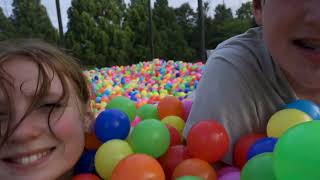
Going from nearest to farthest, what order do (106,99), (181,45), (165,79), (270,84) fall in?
1. (270,84)
2. (106,99)
3. (165,79)
4. (181,45)

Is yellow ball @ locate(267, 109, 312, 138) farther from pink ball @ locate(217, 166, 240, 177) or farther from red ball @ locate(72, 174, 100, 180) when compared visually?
red ball @ locate(72, 174, 100, 180)

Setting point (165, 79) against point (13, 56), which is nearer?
point (13, 56)

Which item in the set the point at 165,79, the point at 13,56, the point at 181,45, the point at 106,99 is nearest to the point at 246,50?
the point at 13,56

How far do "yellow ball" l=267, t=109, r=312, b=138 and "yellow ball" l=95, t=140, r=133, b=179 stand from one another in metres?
0.38

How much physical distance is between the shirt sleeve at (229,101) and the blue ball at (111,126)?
225 mm

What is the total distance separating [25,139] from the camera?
0.88 metres

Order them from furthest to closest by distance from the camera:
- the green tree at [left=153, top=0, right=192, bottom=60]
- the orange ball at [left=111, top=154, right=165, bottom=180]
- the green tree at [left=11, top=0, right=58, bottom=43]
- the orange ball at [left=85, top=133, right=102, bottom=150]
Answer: the green tree at [left=153, top=0, right=192, bottom=60] → the green tree at [left=11, top=0, right=58, bottom=43] → the orange ball at [left=85, top=133, right=102, bottom=150] → the orange ball at [left=111, top=154, right=165, bottom=180]

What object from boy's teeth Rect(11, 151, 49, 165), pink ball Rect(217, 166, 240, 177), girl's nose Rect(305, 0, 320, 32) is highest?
girl's nose Rect(305, 0, 320, 32)

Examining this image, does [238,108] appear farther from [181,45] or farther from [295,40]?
[181,45]

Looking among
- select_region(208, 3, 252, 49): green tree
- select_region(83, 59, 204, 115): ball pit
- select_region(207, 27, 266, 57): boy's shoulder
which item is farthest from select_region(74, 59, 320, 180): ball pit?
select_region(208, 3, 252, 49): green tree

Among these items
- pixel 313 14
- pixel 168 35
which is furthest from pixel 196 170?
pixel 168 35

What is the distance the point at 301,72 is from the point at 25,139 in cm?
65

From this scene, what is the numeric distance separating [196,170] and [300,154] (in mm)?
345

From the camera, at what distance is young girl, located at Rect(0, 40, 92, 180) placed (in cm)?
89
